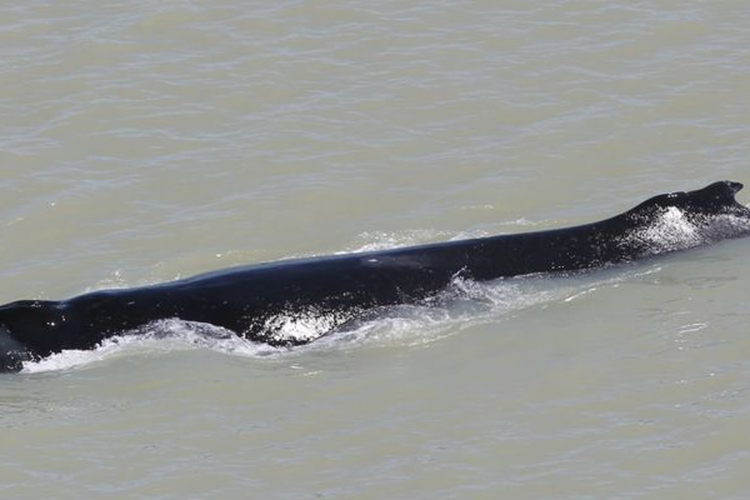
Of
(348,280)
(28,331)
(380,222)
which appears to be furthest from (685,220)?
(28,331)

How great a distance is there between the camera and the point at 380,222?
2134 centimetres

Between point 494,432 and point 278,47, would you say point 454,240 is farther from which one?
point 278,47

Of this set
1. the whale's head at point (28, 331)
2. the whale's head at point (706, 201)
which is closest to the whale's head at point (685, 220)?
the whale's head at point (706, 201)

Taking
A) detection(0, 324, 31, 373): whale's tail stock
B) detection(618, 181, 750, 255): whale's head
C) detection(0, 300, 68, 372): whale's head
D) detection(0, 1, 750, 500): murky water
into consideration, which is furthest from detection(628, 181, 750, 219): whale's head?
detection(0, 324, 31, 373): whale's tail stock

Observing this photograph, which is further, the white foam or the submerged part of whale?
the white foam

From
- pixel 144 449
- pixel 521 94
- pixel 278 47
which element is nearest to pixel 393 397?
pixel 144 449

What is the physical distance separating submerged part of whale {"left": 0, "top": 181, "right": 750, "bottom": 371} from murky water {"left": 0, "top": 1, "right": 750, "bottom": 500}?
0.83 feet

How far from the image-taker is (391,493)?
46.0ft

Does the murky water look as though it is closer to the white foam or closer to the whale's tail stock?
the whale's tail stock

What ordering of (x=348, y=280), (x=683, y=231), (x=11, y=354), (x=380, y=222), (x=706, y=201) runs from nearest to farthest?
(x=11, y=354) → (x=348, y=280) → (x=683, y=231) → (x=706, y=201) → (x=380, y=222)

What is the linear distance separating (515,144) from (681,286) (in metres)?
5.30

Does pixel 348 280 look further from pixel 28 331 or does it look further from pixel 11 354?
pixel 11 354

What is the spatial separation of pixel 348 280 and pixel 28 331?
10.5ft

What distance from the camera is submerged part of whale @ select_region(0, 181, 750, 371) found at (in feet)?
57.2
